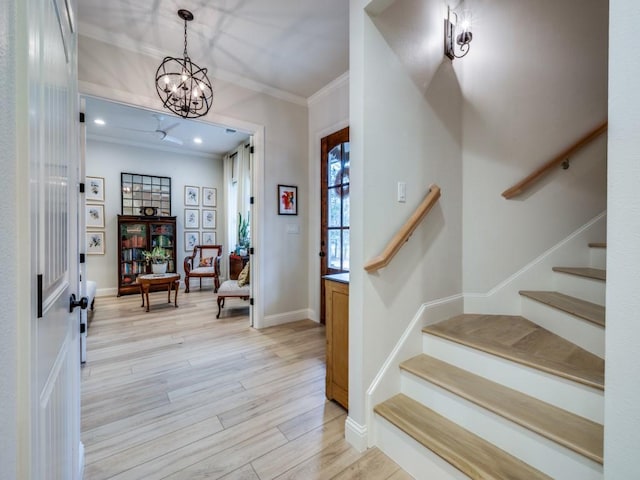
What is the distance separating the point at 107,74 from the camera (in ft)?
8.15

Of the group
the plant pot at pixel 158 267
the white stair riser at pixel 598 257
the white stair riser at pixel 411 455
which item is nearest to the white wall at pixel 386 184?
the white stair riser at pixel 411 455

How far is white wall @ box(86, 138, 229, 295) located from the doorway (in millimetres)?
3354

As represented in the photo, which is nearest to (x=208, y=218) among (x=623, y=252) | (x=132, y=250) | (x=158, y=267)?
(x=132, y=250)

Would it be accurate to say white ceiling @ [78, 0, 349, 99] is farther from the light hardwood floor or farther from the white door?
the light hardwood floor

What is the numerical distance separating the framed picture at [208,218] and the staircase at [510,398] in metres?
5.35

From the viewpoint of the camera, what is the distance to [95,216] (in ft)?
16.4

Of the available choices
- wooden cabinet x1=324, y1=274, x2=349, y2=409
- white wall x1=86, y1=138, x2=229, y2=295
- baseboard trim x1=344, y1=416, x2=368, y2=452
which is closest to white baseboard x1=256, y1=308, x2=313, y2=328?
wooden cabinet x1=324, y1=274, x2=349, y2=409

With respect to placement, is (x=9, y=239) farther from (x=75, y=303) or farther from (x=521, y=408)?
(x=521, y=408)

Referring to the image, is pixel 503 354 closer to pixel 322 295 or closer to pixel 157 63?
pixel 322 295

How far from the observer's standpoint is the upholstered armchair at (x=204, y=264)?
16.8 ft

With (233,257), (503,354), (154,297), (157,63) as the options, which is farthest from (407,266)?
(154,297)

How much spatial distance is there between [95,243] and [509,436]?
6.21m

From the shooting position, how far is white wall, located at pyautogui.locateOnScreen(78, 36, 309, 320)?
272 cm

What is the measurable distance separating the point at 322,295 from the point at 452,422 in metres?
2.23
